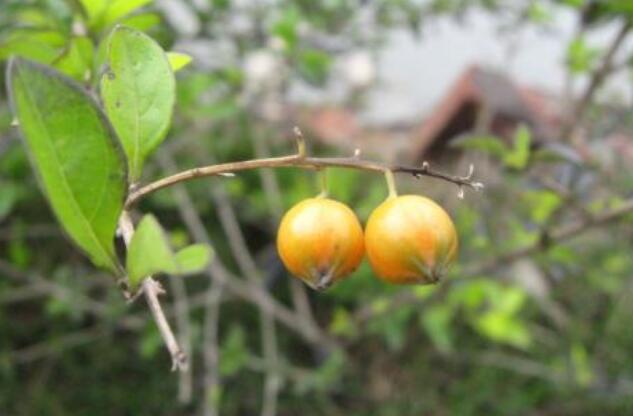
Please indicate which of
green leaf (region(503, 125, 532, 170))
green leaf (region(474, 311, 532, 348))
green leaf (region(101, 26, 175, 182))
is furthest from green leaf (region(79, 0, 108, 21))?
green leaf (region(474, 311, 532, 348))

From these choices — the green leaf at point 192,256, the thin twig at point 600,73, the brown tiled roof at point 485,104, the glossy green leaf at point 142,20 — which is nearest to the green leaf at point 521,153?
the thin twig at point 600,73

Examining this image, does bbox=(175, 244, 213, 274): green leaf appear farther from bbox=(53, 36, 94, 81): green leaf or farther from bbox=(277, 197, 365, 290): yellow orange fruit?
bbox=(53, 36, 94, 81): green leaf

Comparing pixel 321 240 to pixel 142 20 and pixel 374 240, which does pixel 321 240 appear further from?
pixel 142 20

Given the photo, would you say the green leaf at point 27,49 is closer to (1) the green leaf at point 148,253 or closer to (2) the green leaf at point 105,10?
(2) the green leaf at point 105,10

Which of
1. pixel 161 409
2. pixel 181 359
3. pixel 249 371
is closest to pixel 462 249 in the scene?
pixel 249 371

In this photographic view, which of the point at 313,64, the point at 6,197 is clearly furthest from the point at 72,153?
the point at 313,64

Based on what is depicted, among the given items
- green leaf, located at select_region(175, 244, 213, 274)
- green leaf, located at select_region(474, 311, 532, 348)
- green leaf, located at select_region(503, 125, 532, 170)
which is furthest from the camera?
green leaf, located at select_region(474, 311, 532, 348)
